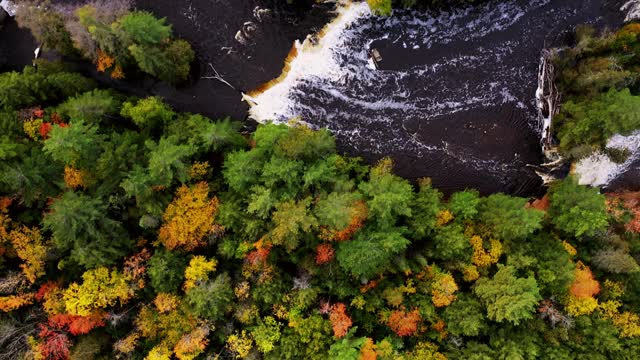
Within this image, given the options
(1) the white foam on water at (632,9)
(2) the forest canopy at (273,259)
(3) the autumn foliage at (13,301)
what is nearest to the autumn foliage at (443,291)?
(2) the forest canopy at (273,259)

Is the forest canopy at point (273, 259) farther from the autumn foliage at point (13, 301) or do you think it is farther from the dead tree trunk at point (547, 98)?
the dead tree trunk at point (547, 98)

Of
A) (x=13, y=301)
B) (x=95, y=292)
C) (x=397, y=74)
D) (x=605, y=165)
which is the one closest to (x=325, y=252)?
(x=95, y=292)

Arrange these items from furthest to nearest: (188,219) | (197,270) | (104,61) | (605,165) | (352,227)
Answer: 1. (605,165)
2. (104,61)
3. (188,219)
4. (197,270)
5. (352,227)

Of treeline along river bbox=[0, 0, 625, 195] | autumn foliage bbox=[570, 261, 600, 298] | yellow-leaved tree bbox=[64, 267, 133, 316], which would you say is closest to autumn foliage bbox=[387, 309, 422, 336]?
autumn foliage bbox=[570, 261, 600, 298]

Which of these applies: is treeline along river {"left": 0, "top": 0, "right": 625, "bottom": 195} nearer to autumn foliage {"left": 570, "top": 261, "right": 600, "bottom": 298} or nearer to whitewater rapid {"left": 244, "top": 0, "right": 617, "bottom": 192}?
whitewater rapid {"left": 244, "top": 0, "right": 617, "bottom": 192}

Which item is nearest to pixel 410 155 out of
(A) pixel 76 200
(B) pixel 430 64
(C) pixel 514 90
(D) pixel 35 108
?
(B) pixel 430 64

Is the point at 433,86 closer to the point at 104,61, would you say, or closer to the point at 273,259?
the point at 273,259

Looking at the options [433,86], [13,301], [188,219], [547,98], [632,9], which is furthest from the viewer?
[433,86]
